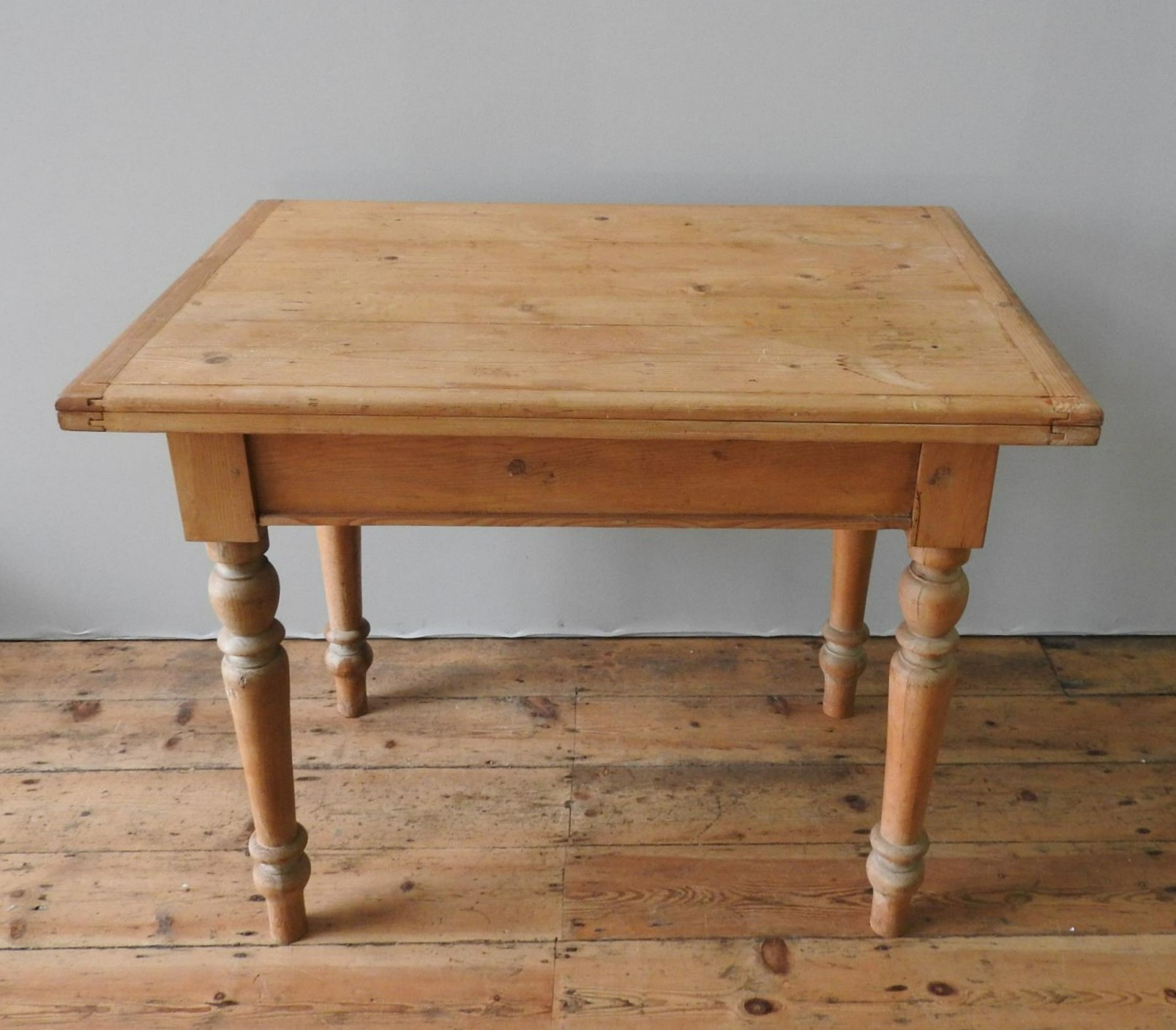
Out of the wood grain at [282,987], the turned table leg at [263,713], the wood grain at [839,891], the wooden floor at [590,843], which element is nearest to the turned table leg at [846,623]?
the wooden floor at [590,843]

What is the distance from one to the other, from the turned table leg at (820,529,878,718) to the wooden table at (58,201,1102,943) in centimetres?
41

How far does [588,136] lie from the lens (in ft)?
5.89

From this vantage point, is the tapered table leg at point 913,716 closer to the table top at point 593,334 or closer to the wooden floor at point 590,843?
the wooden floor at point 590,843

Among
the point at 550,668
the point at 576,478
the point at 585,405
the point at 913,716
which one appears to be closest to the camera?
the point at 585,405

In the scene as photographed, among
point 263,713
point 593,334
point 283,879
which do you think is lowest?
point 283,879

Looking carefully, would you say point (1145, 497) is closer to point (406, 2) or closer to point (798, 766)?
point (798, 766)

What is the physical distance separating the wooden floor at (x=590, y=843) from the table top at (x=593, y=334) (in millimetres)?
752

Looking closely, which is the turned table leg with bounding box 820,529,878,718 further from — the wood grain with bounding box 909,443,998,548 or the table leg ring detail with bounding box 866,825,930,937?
the wood grain with bounding box 909,443,998,548

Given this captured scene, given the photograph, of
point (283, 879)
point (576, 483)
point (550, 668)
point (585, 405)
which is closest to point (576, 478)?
point (576, 483)

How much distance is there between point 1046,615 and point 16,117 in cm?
187

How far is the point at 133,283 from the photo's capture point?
1872 millimetres

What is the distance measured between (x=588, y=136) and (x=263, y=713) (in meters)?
0.97

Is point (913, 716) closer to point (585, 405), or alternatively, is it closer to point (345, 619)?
point (585, 405)

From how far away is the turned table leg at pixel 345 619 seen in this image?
180 cm
